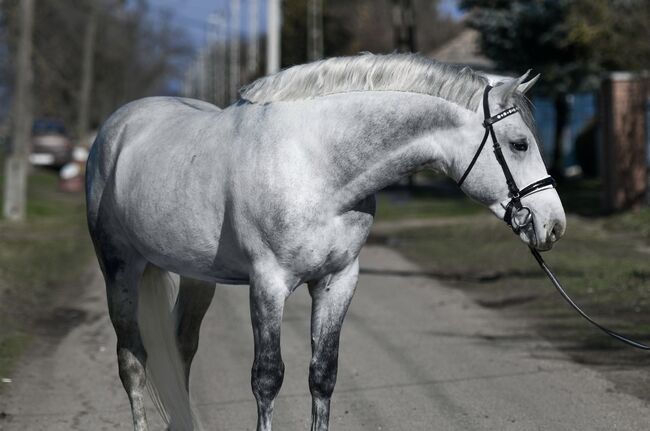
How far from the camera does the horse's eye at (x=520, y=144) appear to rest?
4.54 metres

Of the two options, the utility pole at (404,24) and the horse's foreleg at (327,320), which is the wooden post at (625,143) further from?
the horse's foreleg at (327,320)

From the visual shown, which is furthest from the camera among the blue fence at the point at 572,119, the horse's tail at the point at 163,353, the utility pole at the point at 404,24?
the blue fence at the point at 572,119

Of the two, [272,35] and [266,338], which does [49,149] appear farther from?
[266,338]

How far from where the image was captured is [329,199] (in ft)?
15.3

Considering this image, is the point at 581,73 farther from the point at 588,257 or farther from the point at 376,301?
the point at 376,301

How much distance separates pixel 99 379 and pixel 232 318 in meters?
2.56

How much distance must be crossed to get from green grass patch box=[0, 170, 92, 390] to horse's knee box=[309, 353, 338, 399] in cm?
355

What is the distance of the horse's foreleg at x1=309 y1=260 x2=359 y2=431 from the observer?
190 inches

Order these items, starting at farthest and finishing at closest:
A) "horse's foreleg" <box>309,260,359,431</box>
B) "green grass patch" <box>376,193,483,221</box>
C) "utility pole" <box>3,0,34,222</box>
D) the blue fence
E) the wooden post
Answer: the blue fence < "green grass patch" <box>376,193,483,221</box> < "utility pole" <box>3,0,34,222</box> < the wooden post < "horse's foreleg" <box>309,260,359,431</box>

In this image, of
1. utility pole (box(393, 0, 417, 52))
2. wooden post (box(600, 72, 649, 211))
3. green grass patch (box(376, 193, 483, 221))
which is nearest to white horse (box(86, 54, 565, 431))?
wooden post (box(600, 72, 649, 211))

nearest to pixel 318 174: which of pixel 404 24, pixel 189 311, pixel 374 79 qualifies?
pixel 374 79

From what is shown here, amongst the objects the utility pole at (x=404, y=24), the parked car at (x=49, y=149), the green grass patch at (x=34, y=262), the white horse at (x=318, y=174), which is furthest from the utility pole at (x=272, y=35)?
the parked car at (x=49, y=149)

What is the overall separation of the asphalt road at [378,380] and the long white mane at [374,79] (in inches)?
83.1

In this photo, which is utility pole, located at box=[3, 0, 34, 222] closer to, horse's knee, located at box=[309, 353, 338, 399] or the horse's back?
the horse's back
